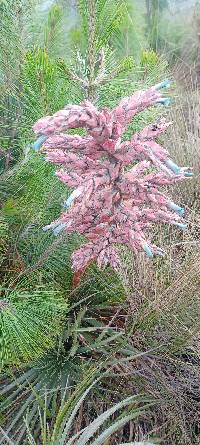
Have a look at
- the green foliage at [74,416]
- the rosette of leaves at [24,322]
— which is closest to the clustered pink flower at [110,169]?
the rosette of leaves at [24,322]

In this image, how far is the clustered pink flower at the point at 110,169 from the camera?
0.82 metres

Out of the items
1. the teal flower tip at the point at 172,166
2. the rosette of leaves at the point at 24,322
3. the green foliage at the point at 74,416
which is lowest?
the green foliage at the point at 74,416

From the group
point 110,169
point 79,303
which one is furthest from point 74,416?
point 110,169

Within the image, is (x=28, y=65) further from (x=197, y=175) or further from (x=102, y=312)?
(x=197, y=175)

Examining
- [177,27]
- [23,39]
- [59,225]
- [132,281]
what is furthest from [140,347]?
[177,27]

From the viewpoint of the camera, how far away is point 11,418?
4.50ft

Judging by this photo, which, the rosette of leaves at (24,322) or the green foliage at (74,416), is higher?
the rosette of leaves at (24,322)

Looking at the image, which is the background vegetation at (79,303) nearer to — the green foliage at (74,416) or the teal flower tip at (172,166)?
the green foliage at (74,416)

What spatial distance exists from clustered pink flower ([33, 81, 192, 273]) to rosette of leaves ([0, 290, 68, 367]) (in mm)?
225

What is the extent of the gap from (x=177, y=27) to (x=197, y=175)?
354 cm

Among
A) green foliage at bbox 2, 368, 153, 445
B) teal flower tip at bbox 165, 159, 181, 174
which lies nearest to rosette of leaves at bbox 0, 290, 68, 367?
green foliage at bbox 2, 368, 153, 445

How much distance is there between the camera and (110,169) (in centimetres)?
92

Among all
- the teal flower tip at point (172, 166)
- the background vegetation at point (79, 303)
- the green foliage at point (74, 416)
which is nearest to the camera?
the teal flower tip at point (172, 166)

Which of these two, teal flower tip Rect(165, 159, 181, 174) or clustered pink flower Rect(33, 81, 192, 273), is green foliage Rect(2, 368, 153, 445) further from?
teal flower tip Rect(165, 159, 181, 174)
